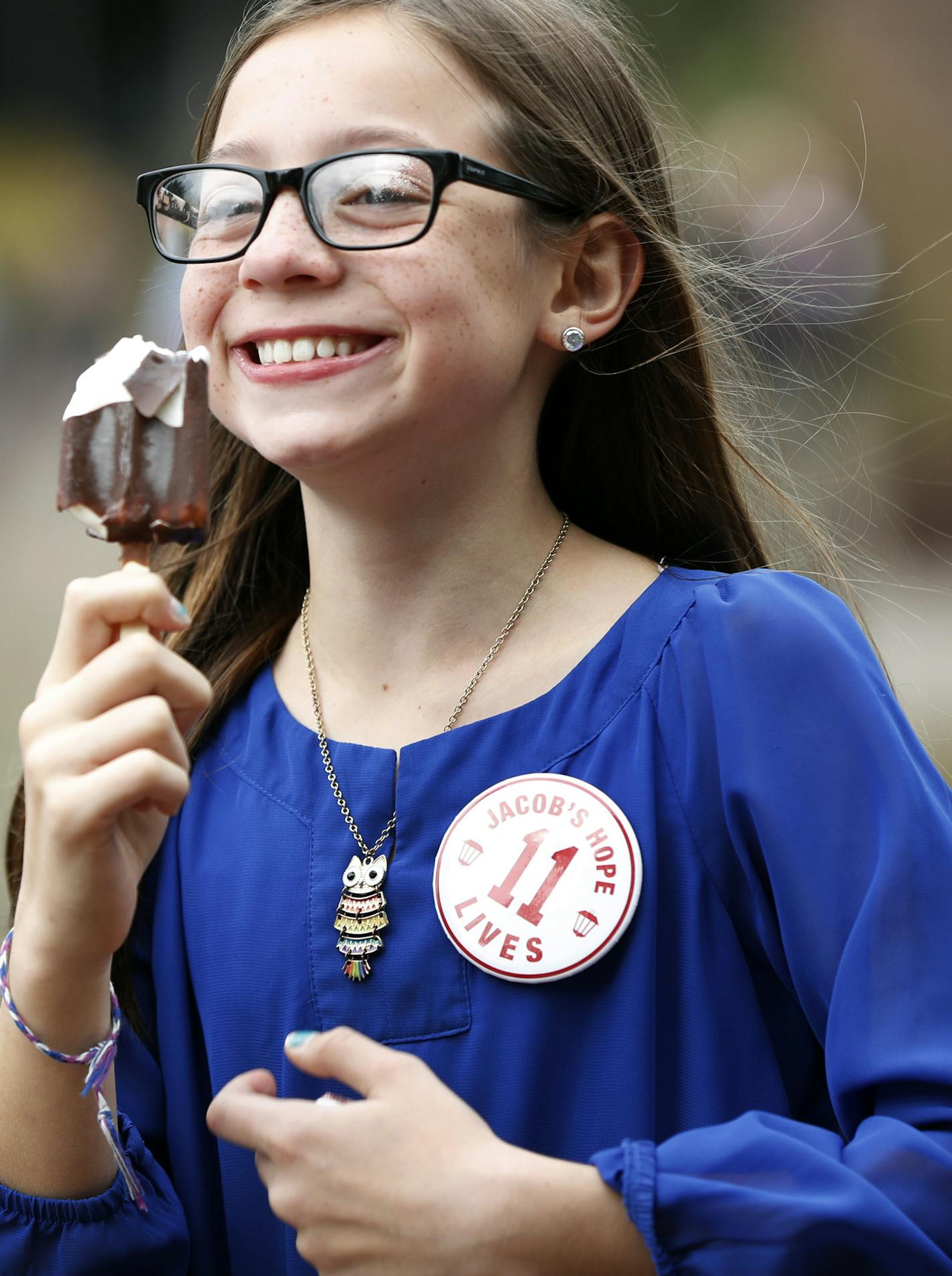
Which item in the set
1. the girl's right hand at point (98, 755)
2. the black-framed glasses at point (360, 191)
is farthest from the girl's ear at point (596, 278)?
the girl's right hand at point (98, 755)

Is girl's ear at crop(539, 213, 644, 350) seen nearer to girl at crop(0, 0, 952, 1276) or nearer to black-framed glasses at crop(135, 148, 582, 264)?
girl at crop(0, 0, 952, 1276)

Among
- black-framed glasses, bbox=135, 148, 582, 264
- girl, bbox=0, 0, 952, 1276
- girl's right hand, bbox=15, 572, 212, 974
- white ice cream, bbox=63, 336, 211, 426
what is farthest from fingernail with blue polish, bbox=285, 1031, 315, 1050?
black-framed glasses, bbox=135, 148, 582, 264

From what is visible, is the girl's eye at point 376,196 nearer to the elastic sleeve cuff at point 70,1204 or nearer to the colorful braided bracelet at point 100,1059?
the colorful braided bracelet at point 100,1059

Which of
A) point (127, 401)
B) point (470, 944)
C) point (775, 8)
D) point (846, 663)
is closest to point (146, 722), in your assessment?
point (127, 401)

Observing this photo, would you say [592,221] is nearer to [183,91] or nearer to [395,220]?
[395,220]

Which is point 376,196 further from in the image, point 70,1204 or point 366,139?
point 70,1204

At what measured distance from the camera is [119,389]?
4.98ft

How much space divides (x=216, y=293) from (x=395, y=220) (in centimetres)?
25

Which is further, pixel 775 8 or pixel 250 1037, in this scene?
pixel 775 8

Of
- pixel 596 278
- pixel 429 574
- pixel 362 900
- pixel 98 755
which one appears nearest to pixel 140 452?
pixel 98 755

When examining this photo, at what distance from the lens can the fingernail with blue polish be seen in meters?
1.46

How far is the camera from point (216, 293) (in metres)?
1.79

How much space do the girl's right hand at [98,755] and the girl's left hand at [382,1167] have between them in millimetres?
250

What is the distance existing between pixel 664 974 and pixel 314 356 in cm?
83
